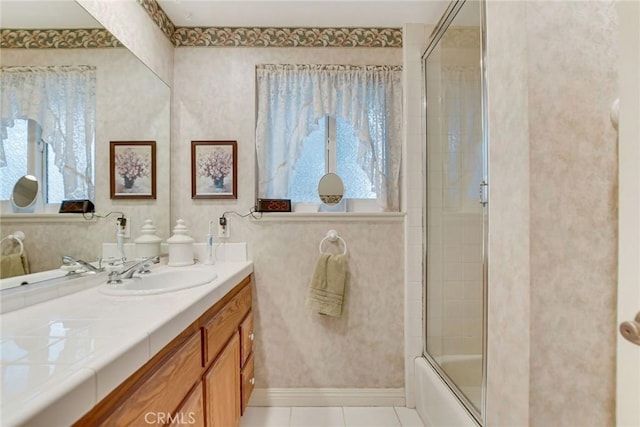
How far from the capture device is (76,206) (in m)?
1.23

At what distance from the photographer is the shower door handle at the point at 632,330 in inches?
26.9

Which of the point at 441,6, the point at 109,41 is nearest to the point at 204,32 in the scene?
the point at 109,41

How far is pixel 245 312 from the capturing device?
5.74 feet

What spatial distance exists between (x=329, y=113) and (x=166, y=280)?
4.46 feet

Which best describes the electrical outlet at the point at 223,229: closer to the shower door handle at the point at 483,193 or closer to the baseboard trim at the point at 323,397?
the baseboard trim at the point at 323,397

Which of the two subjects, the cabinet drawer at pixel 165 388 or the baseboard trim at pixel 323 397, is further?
the baseboard trim at pixel 323 397

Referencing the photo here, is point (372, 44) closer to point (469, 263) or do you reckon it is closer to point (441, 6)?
point (441, 6)

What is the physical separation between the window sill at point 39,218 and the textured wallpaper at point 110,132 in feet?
0.04

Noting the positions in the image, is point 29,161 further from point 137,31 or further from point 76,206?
point 137,31

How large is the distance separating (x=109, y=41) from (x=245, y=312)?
4.90 ft

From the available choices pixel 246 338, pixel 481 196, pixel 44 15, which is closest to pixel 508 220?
pixel 481 196

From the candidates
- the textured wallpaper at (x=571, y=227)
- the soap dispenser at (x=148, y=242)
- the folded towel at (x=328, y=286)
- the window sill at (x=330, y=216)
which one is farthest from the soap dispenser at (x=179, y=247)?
the textured wallpaper at (x=571, y=227)

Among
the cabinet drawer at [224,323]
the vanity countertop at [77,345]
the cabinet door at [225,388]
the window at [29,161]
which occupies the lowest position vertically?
the cabinet door at [225,388]

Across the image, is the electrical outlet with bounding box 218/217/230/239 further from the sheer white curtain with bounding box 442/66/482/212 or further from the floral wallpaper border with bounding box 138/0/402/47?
the sheer white curtain with bounding box 442/66/482/212
